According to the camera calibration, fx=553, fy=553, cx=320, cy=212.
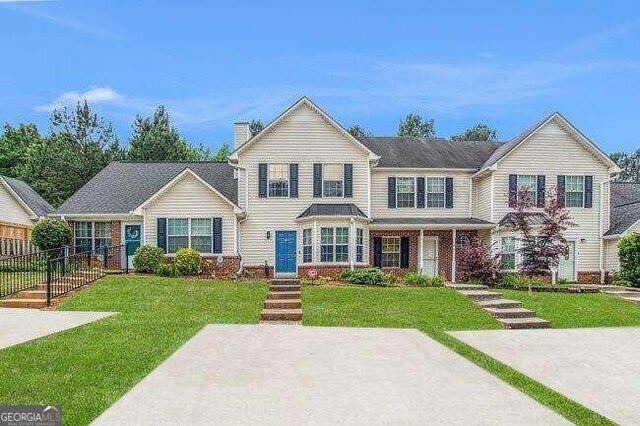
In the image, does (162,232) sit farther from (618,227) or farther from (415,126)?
(415,126)

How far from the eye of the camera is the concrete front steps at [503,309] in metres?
13.8

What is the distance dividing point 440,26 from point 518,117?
2270 cm

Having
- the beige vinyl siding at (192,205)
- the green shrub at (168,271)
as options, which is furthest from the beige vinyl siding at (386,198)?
the green shrub at (168,271)

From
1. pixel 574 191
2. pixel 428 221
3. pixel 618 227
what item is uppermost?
pixel 574 191

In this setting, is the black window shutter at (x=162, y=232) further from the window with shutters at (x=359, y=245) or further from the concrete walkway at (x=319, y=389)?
the concrete walkway at (x=319, y=389)

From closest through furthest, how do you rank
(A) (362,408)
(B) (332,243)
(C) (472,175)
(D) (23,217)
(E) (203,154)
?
(A) (362,408) < (B) (332,243) < (C) (472,175) < (D) (23,217) < (E) (203,154)

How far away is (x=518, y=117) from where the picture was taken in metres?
34.8

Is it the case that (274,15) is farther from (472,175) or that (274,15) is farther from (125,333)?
(472,175)

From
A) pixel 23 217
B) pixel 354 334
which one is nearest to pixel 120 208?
pixel 23 217

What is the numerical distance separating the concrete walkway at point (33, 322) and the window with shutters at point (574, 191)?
1985 cm

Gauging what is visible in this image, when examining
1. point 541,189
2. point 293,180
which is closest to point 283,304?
point 293,180

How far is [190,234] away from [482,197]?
13.0 m

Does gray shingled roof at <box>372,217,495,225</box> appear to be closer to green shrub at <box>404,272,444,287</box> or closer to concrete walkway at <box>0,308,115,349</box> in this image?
green shrub at <box>404,272,444,287</box>

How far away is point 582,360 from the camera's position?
9.23 m
